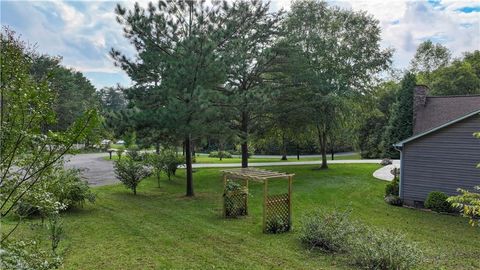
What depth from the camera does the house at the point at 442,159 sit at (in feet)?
37.3

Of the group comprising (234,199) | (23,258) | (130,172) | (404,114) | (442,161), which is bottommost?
(234,199)

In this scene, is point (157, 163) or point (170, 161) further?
point (170, 161)

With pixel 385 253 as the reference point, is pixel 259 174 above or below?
above

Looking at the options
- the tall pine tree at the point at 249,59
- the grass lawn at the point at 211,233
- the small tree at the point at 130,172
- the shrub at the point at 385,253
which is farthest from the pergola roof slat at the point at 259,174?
the small tree at the point at 130,172

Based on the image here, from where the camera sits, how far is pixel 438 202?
37.8 feet

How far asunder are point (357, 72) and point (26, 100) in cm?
2104

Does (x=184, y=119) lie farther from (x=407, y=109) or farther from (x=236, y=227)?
(x=407, y=109)

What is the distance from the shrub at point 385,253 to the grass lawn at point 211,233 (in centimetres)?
36

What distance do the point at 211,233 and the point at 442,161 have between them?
887cm

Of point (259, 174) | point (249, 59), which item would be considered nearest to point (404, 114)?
point (249, 59)

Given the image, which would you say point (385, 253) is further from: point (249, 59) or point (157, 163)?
point (157, 163)

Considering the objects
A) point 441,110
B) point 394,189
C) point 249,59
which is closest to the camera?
point 394,189

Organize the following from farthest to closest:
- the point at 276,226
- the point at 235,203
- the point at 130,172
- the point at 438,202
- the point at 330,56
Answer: the point at 330,56
the point at 130,172
the point at 438,202
the point at 235,203
the point at 276,226

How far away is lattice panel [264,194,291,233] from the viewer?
8367 millimetres
